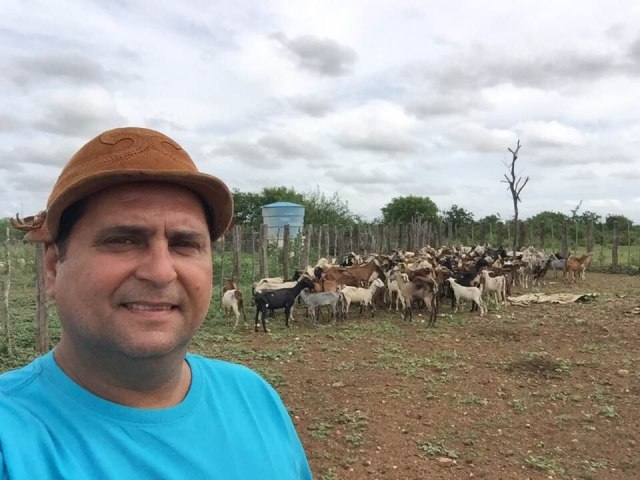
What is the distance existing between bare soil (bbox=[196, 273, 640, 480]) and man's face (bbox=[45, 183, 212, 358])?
3853 millimetres

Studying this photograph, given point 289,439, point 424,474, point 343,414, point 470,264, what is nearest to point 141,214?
point 289,439

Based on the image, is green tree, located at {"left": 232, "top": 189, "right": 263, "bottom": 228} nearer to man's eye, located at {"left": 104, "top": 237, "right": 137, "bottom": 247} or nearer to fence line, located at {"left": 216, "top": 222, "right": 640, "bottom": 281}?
fence line, located at {"left": 216, "top": 222, "right": 640, "bottom": 281}

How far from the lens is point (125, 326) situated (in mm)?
1335

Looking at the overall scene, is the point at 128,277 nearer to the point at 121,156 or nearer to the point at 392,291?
the point at 121,156

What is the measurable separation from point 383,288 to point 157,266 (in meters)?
11.9

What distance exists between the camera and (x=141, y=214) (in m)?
1.39

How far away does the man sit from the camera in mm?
1286

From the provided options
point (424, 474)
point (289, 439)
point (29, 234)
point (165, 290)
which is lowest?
point (424, 474)

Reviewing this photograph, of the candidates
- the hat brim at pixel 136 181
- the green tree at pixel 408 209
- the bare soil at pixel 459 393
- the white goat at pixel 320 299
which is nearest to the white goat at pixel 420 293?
the bare soil at pixel 459 393

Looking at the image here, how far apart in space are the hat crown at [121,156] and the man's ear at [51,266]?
0.14 meters

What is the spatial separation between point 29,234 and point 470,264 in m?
14.4

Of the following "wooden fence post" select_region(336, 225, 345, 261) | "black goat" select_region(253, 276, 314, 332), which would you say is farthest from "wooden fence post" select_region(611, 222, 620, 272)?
"black goat" select_region(253, 276, 314, 332)

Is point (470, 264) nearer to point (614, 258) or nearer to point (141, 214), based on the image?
point (614, 258)

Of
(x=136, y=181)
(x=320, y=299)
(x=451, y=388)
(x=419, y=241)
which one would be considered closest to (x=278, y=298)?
(x=320, y=299)
